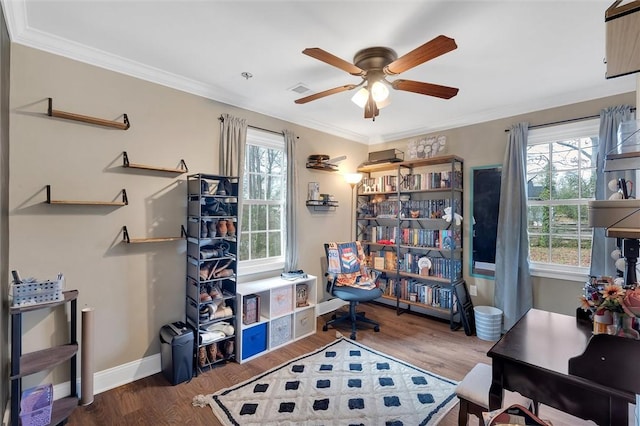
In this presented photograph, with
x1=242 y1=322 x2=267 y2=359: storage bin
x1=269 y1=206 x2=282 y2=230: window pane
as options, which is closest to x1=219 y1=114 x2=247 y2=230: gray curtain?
x1=269 y1=206 x2=282 y2=230: window pane

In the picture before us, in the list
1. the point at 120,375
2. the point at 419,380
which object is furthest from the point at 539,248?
the point at 120,375

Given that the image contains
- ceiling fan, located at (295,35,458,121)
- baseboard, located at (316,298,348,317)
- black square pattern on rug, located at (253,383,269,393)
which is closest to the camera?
ceiling fan, located at (295,35,458,121)

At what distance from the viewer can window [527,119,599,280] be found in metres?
2.95

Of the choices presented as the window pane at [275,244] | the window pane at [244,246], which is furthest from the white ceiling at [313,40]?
the window pane at [275,244]

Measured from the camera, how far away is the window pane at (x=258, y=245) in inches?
134

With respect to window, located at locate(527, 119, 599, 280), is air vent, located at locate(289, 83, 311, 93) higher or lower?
higher

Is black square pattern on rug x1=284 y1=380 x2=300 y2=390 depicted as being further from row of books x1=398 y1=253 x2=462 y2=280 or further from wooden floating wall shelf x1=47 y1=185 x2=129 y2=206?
row of books x1=398 y1=253 x2=462 y2=280

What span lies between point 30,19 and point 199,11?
3.60 ft

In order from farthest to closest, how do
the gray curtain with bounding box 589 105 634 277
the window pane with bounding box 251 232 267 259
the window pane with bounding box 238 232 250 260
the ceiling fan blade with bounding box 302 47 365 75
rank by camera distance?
the window pane with bounding box 251 232 267 259 < the window pane with bounding box 238 232 250 260 < the gray curtain with bounding box 589 105 634 277 < the ceiling fan blade with bounding box 302 47 365 75

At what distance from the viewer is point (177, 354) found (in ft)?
7.70

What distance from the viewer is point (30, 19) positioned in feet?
6.00

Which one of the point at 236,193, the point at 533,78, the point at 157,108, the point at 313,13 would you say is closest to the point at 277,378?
the point at 236,193

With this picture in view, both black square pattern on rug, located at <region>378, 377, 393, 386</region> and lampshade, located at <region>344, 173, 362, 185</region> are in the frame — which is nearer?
black square pattern on rug, located at <region>378, 377, 393, 386</region>

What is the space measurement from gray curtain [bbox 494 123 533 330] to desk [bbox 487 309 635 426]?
69.6 inches
